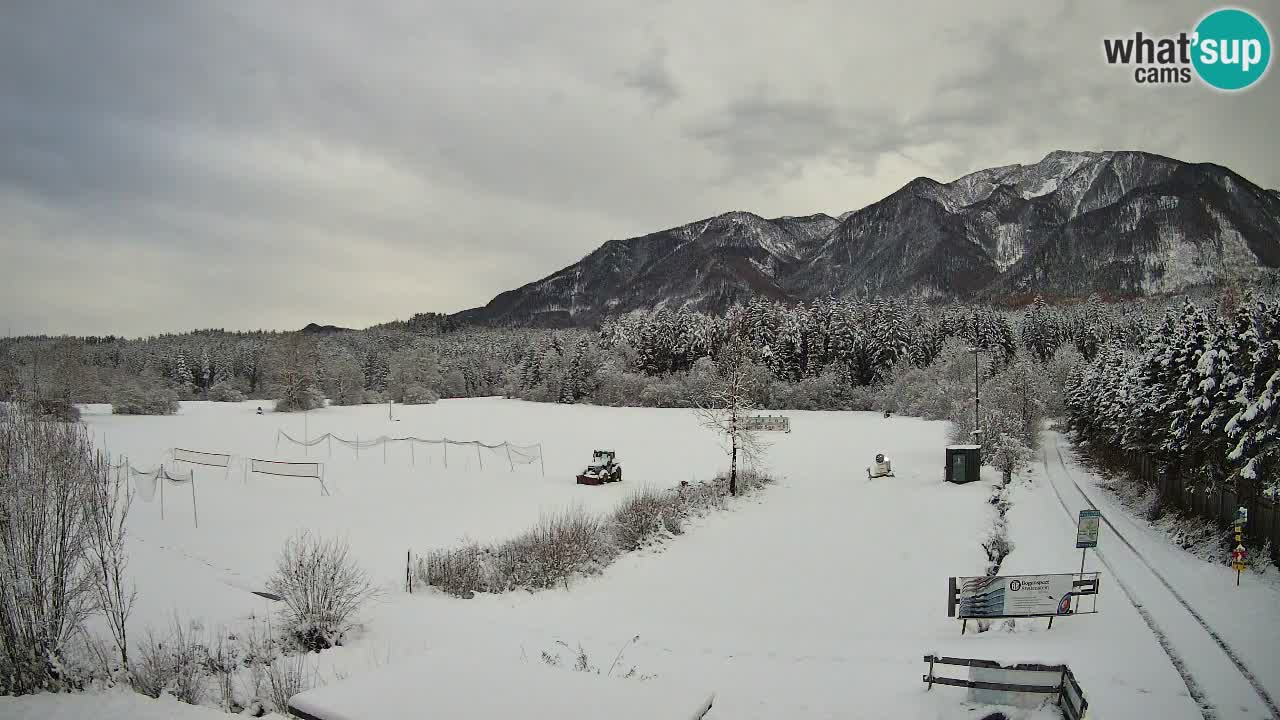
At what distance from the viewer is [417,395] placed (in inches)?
3718

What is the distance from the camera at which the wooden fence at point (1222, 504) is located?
15.6 m

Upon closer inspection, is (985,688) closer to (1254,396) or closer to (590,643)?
(590,643)

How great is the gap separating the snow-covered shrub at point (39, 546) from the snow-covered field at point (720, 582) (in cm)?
147

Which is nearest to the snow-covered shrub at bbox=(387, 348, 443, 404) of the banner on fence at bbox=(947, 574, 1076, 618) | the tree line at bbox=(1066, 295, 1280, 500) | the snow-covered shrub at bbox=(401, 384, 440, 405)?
the snow-covered shrub at bbox=(401, 384, 440, 405)

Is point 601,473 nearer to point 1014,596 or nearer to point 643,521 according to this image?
point 643,521

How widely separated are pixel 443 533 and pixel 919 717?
17.1m

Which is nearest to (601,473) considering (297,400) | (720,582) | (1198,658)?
(720,582)

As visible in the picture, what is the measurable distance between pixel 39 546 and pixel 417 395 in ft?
291

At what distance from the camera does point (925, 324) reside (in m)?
91.0

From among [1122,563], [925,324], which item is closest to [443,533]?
[1122,563]

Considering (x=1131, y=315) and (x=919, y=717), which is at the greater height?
(x=1131, y=315)

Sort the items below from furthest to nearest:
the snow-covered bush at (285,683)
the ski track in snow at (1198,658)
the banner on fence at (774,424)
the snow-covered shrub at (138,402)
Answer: the snow-covered shrub at (138,402)
the banner on fence at (774,424)
the ski track in snow at (1198,658)
the snow-covered bush at (285,683)

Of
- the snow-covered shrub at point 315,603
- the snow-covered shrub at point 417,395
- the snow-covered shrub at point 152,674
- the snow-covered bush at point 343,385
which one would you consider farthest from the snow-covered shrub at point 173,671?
the snow-covered bush at point 343,385

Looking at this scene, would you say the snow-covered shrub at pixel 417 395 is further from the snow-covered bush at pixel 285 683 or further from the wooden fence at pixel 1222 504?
the snow-covered bush at pixel 285 683
